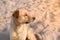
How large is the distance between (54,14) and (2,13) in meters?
0.51

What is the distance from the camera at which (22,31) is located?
38.4 inches

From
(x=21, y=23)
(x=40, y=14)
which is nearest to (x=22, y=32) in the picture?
(x=21, y=23)

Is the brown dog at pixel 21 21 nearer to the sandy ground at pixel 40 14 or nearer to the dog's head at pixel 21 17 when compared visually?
the dog's head at pixel 21 17

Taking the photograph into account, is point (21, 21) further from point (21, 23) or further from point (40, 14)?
point (40, 14)

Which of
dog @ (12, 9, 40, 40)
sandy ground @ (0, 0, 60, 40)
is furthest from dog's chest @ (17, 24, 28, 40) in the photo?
sandy ground @ (0, 0, 60, 40)

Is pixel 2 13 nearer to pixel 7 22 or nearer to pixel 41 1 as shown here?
pixel 7 22

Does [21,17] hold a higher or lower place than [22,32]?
higher

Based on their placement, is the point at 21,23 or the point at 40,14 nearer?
the point at 21,23

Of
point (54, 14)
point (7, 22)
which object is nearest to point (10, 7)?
point (7, 22)

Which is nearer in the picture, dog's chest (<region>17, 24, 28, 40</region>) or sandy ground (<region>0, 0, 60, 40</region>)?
dog's chest (<region>17, 24, 28, 40</region>)

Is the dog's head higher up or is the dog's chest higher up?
the dog's head

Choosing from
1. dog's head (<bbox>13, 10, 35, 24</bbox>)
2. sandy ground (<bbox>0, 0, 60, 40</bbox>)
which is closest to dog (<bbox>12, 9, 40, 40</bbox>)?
dog's head (<bbox>13, 10, 35, 24</bbox>)

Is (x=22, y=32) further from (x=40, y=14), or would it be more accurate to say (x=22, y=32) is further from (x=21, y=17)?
(x=40, y=14)

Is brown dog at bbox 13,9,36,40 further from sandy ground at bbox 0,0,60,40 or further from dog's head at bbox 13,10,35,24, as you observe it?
sandy ground at bbox 0,0,60,40
